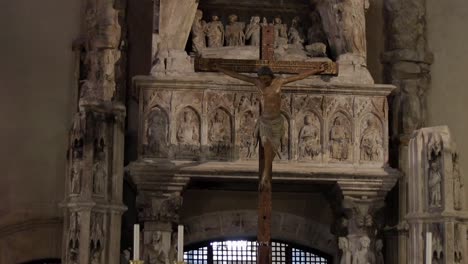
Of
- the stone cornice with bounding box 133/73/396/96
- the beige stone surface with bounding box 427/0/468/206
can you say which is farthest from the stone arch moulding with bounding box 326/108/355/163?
the beige stone surface with bounding box 427/0/468/206

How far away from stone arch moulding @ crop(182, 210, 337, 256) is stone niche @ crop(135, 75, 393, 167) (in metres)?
1.10

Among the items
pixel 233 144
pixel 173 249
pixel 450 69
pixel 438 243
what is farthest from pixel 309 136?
pixel 450 69

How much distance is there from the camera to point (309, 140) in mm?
9492

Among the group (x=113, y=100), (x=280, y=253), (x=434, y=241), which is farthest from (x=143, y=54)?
(x=434, y=241)

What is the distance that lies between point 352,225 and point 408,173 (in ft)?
2.59

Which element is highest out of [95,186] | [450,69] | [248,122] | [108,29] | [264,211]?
[108,29]

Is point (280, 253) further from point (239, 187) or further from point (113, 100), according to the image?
point (113, 100)

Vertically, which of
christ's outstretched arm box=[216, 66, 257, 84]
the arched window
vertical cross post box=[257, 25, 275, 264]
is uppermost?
christ's outstretched arm box=[216, 66, 257, 84]

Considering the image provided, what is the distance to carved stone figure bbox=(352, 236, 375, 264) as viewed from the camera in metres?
9.38

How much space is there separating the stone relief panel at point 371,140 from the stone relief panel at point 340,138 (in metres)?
0.13

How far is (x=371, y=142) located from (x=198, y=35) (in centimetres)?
211

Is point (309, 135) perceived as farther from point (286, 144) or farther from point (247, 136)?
point (247, 136)

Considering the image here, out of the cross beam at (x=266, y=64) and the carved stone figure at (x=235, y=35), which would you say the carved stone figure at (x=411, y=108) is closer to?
the cross beam at (x=266, y=64)

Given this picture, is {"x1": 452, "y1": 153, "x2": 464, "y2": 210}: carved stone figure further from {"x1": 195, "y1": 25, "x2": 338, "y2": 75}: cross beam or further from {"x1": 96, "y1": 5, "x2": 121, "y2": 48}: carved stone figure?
{"x1": 96, "y1": 5, "x2": 121, "y2": 48}: carved stone figure
